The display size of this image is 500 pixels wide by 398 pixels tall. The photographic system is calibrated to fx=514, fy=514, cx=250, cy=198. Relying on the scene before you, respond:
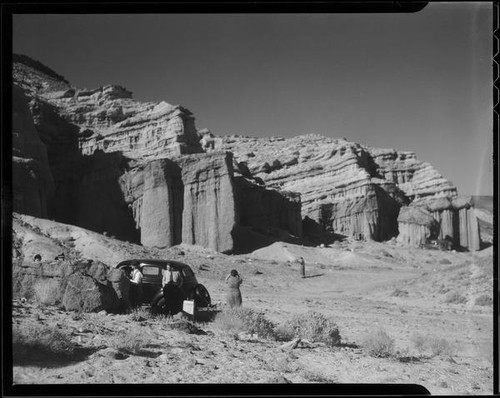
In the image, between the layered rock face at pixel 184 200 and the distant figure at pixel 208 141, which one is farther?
the distant figure at pixel 208 141

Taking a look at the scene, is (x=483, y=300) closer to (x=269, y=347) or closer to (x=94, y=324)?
(x=269, y=347)

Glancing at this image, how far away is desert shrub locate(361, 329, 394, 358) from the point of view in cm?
868

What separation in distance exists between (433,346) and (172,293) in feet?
16.2

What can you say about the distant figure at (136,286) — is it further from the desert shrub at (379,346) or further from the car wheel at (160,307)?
the desert shrub at (379,346)

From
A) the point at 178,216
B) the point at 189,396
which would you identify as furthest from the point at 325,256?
the point at 189,396

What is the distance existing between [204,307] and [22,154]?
17.2 meters

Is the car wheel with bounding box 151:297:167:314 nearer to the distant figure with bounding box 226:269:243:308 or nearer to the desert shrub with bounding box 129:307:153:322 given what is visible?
the desert shrub with bounding box 129:307:153:322

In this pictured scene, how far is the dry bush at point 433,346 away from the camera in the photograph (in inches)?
370

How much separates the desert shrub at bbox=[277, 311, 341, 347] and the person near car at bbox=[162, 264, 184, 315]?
193cm

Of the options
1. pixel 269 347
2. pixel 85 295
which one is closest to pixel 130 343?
pixel 85 295

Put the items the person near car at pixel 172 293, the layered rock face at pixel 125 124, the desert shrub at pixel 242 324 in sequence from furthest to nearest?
the layered rock face at pixel 125 124, the person near car at pixel 172 293, the desert shrub at pixel 242 324

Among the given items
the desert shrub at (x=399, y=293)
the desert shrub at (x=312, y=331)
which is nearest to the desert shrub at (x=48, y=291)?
the desert shrub at (x=312, y=331)

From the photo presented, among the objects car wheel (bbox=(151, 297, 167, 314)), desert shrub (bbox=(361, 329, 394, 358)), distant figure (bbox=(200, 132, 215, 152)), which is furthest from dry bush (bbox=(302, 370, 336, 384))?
distant figure (bbox=(200, 132, 215, 152))

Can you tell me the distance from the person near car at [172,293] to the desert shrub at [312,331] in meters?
1.93
